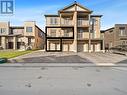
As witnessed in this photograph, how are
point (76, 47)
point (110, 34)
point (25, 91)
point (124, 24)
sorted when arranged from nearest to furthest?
point (25, 91)
point (76, 47)
point (124, 24)
point (110, 34)

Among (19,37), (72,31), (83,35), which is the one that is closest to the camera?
(72,31)

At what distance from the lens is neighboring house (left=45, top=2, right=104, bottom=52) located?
4300cm

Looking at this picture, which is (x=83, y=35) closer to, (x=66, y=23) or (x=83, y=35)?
(x=83, y=35)

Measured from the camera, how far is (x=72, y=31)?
43.9 m

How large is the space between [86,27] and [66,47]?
7.13 m

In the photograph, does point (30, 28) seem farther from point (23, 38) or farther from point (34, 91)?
point (34, 91)

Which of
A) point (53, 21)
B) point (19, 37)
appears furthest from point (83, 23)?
point (19, 37)

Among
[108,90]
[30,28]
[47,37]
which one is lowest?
[108,90]

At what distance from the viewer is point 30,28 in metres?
59.4

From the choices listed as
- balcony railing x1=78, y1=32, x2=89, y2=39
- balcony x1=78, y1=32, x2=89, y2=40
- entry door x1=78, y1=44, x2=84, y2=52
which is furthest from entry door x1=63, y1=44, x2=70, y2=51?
balcony railing x1=78, y1=32, x2=89, y2=39

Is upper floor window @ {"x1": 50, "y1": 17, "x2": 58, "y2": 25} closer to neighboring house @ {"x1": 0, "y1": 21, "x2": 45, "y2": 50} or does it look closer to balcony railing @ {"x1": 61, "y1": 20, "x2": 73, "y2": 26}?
balcony railing @ {"x1": 61, "y1": 20, "x2": 73, "y2": 26}

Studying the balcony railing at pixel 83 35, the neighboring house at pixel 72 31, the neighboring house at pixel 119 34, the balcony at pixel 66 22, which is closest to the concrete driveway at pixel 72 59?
the neighboring house at pixel 72 31

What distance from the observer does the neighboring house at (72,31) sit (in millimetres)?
43000

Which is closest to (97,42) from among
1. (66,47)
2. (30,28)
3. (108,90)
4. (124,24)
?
(66,47)
